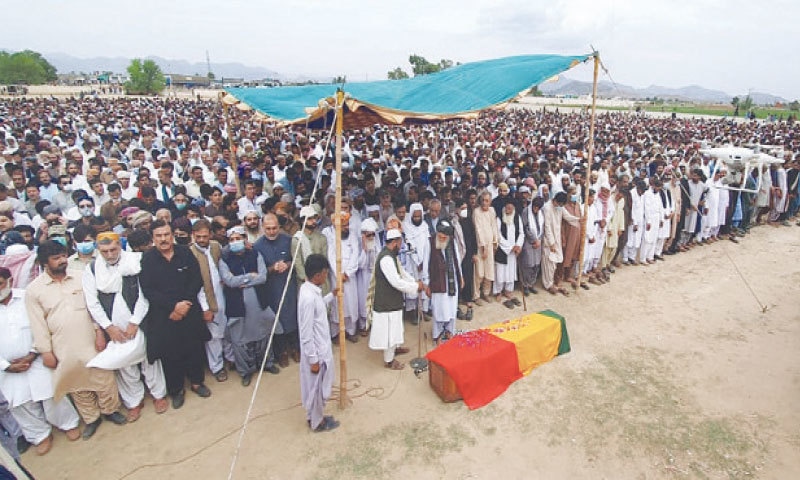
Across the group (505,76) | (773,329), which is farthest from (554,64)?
(773,329)

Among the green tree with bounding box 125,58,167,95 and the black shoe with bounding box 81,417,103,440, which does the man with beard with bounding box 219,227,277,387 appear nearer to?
the black shoe with bounding box 81,417,103,440

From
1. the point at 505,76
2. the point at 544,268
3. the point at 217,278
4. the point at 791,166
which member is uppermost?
the point at 505,76

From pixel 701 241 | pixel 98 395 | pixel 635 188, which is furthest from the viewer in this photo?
pixel 701 241

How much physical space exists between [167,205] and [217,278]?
2.20m

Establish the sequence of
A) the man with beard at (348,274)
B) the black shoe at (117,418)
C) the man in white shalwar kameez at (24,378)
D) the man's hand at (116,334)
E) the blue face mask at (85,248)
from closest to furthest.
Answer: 1. the man in white shalwar kameez at (24,378)
2. the man's hand at (116,334)
3. the blue face mask at (85,248)
4. the black shoe at (117,418)
5. the man with beard at (348,274)

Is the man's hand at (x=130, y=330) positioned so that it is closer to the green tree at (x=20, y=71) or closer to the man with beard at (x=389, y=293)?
the man with beard at (x=389, y=293)

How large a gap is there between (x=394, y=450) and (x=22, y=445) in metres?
3.30

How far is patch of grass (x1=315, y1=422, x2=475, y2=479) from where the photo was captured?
11.7 ft

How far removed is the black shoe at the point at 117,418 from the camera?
4.10m

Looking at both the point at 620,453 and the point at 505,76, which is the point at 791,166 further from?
the point at 620,453

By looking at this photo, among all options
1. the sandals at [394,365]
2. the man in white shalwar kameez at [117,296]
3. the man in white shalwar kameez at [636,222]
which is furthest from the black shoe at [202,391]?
the man in white shalwar kameez at [636,222]

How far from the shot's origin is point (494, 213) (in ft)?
20.5

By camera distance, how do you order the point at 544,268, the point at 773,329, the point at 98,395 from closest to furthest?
1. the point at 98,395
2. the point at 773,329
3. the point at 544,268

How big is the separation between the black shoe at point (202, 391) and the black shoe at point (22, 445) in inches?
53.8
